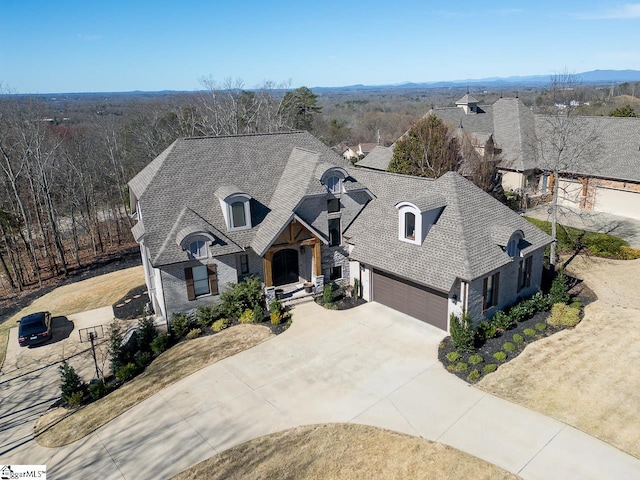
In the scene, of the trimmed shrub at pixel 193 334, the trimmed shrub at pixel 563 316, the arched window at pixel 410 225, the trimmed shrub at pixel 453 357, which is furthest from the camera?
the trimmed shrub at pixel 193 334

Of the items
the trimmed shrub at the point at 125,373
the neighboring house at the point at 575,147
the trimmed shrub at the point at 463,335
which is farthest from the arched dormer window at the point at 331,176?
the neighboring house at the point at 575,147

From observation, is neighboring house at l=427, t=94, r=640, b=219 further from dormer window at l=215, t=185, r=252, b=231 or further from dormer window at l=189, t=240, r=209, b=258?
dormer window at l=189, t=240, r=209, b=258

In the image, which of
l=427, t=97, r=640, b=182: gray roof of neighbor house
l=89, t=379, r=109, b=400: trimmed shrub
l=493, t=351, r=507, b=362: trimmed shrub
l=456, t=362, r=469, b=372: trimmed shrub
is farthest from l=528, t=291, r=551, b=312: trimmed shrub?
l=89, t=379, r=109, b=400: trimmed shrub

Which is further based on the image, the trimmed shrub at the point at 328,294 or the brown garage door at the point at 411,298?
the trimmed shrub at the point at 328,294

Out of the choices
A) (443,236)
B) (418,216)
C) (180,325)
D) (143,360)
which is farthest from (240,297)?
(443,236)

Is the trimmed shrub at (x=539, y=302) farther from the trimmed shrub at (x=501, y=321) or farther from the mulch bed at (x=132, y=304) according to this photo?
the mulch bed at (x=132, y=304)

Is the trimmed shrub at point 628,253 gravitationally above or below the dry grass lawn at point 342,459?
above

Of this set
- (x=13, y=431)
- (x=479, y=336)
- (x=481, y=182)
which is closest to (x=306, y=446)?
(x=479, y=336)
